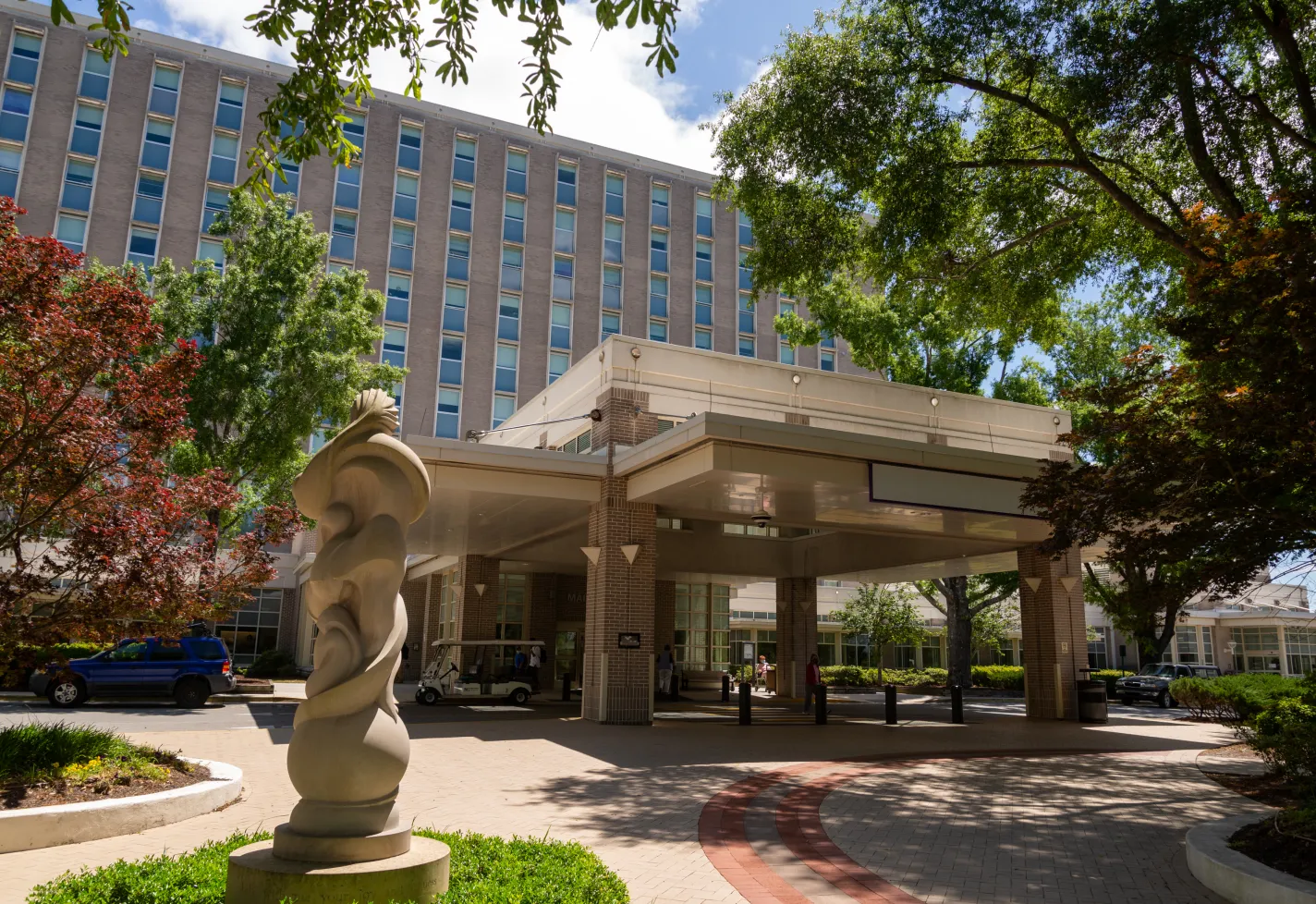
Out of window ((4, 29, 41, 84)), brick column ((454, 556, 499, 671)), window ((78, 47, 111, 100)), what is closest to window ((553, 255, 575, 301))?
window ((78, 47, 111, 100))

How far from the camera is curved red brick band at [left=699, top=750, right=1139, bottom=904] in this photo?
6.37 metres

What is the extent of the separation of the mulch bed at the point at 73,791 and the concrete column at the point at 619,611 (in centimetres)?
955

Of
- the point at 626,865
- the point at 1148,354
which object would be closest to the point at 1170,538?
the point at 1148,354

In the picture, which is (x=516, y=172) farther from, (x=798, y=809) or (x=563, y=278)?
(x=798, y=809)

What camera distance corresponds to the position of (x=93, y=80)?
4544 centimetres

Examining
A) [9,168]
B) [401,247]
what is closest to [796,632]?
[401,247]

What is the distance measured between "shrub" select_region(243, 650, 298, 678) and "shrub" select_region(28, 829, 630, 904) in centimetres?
3238

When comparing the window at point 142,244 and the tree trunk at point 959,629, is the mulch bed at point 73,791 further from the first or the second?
the window at point 142,244

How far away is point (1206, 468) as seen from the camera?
885cm

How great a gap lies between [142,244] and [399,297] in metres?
12.4

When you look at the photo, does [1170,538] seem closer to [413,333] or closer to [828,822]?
[828,822]

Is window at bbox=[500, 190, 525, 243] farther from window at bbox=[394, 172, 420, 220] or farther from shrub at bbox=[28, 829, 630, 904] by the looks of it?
shrub at bbox=[28, 829, 630, 904]

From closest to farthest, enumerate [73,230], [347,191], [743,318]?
[73,230]
[347,191]
[743,318]

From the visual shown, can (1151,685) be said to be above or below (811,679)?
below
